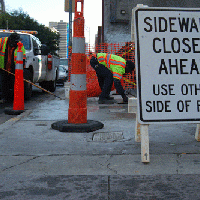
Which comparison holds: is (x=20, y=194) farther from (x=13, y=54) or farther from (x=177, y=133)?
(x=13, y=54)

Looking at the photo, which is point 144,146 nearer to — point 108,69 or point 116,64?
point 116,64

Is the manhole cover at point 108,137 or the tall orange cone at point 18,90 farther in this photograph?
the tall orange cone at point 18,90

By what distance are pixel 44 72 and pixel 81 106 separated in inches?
310

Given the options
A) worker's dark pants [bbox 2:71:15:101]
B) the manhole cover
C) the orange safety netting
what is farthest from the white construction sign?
the orange safety netting

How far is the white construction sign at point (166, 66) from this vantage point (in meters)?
3.80

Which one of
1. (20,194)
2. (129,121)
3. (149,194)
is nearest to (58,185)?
(20,194)

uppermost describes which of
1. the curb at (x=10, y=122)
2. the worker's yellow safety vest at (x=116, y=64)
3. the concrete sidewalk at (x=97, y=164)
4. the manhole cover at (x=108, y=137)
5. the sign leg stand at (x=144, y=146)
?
the worker's yellow safety vest at (x=116, y=64)

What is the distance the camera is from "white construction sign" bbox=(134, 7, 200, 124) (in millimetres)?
3799

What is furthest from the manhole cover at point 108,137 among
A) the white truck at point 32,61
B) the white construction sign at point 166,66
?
the white truck at point 32,61

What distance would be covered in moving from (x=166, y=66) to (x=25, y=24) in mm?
43472

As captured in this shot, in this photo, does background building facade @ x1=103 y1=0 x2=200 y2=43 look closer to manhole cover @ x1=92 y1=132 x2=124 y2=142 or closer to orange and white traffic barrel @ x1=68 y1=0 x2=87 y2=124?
orange and white traffic barrel @ x1=68 y1=0 x2=87 y2=124

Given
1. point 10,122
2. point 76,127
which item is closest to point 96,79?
point 10,122

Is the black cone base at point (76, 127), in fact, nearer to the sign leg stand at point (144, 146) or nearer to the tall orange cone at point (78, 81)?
the tall orange cone at point (78, 81)

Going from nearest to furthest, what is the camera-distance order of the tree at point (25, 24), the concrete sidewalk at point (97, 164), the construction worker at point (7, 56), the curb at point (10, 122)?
the concrete sidewalk at point (97, 164), the curb at point (10, 122), the construction worker at point (7, 56), the tree at point (25, 24)
